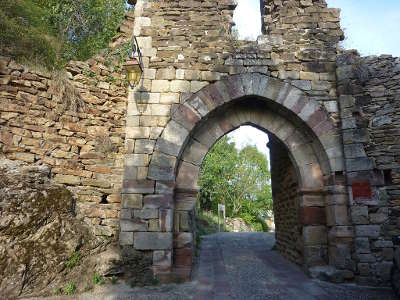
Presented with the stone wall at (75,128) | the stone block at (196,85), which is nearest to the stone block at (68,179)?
the stone wall at (75,128)

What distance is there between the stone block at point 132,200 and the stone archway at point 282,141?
0.30 m

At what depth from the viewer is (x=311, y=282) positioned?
167 inches

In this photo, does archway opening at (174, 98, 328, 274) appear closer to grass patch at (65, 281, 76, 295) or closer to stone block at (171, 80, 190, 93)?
stone block at (171, 80, 190, 93)

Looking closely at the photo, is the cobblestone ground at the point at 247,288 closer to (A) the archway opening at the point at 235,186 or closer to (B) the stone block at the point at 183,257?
(B) the stone block at the point at 183,257

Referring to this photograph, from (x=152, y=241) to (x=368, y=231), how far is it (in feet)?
10.8

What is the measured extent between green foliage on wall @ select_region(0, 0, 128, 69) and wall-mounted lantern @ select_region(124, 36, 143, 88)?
1.54 metres

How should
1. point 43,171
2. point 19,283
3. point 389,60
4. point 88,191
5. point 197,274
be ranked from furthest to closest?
1. point 389,60
2. point 197,274
3. point 88,191
4. point 43,171
5. point 19,283

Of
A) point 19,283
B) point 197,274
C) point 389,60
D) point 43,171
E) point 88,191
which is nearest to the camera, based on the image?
point 19,283

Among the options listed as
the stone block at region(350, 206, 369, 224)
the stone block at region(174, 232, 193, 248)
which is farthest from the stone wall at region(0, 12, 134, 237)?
the stone block at region(350, 206, 369, 224)

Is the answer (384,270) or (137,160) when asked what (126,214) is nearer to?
(137,160)

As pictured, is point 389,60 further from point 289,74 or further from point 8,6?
point 8,6

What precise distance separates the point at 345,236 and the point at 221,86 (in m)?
3.15

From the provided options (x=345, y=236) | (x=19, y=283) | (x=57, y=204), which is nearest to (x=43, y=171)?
(x=57, y=204)

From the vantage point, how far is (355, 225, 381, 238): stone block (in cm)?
430
